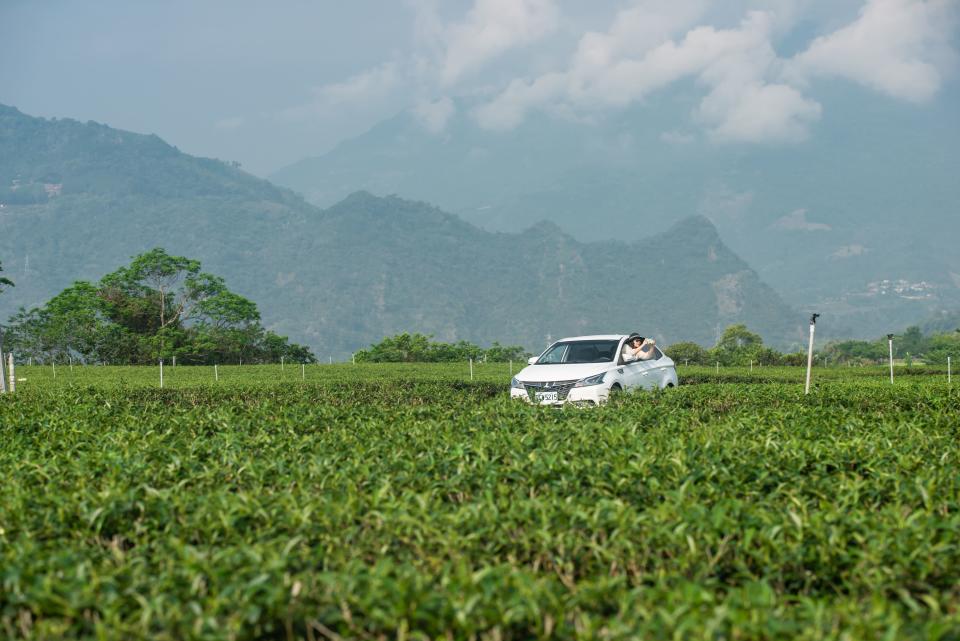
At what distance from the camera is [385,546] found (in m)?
4.02

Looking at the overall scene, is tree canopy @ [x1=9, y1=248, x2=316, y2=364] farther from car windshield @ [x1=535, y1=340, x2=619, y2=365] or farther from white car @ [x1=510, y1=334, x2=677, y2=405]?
white car @ [x1=510, y1=334, x2=677, y2=405]

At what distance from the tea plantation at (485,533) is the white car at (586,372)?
7105 millimetres

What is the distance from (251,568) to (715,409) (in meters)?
8.31

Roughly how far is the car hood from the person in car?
2.53 feet

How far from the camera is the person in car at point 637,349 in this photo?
53.3 feet

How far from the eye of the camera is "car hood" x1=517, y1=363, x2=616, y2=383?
15.2 metres

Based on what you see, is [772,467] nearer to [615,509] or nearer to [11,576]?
[615,509]

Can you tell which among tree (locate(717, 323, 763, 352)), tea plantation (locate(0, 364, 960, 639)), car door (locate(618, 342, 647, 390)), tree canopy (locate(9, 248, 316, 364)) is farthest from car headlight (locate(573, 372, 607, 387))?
tree (locate(717, 323, 763, 352))

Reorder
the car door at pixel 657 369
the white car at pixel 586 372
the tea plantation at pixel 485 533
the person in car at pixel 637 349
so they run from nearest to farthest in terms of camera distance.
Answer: the tea plantation at pixel 485 533 < the white car at pixel 586 372 < the person in car at pixel 637 349 < the car door at pixel 657 369

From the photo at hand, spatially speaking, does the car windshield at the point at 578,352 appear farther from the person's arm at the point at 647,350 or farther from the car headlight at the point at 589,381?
the car headlight at the point at 589,381

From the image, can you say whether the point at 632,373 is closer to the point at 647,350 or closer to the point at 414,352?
the point at 647,350

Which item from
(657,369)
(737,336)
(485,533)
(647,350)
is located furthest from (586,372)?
(737,336)

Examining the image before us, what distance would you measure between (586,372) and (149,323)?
50.4 m

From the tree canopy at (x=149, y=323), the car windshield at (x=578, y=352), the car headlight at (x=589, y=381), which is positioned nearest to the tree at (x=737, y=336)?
the tree canopy at (x=149, y=323)
